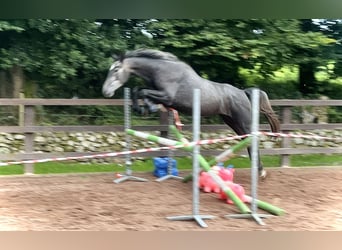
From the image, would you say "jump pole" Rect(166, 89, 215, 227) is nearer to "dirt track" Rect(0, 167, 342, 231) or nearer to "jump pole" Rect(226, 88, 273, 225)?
"dirt track" Rect(0, 167, 342, 231)

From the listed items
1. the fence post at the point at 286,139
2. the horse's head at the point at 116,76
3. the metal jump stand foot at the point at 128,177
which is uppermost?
the horse's head at the point at 116,76

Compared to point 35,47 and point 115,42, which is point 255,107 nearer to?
point 115,42

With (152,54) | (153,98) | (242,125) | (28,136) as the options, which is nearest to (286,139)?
(242,125)

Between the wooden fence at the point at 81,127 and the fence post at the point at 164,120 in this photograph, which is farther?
the fence post at the point at 164,120

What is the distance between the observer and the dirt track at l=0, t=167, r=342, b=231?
382 cm

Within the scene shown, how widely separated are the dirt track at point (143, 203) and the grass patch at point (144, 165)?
0.62m

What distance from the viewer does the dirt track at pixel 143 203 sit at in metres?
3.82

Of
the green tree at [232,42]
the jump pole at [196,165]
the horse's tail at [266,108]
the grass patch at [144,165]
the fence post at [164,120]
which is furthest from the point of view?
the green tree at [232,42]

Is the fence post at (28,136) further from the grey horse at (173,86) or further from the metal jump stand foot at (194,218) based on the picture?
the metal jump stand foot at (194,218)

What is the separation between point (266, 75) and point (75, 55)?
3.17m

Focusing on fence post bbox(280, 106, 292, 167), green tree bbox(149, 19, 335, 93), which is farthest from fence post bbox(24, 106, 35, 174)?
fence post bbox(280, 106, 292, 167)

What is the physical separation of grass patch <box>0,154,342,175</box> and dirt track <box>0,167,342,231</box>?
618mm

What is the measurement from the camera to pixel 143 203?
173 inches

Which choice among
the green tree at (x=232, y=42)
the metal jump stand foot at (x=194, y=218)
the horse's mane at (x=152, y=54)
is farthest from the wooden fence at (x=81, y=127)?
the metal jump stand foot at (x=194, y=218)
